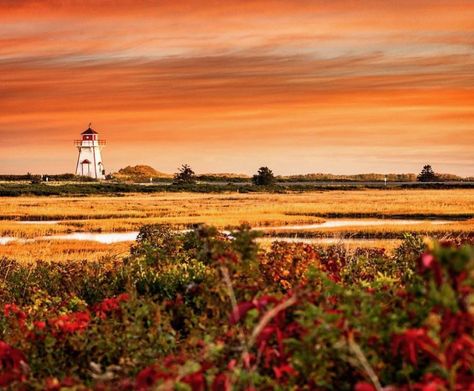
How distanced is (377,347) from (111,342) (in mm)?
2614

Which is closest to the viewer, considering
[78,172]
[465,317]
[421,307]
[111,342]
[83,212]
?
[465,317]

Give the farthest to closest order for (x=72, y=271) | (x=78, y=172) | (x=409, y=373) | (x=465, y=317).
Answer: (x=78, y=172)
(x=72, y=271)
(x=409, y=373)
(x=465, y=317)

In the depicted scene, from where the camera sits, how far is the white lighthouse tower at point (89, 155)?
144000 millimetres

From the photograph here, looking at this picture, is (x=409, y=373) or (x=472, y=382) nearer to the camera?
(x=472, y=382)

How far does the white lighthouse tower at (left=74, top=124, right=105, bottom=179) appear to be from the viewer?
14400 centimetres

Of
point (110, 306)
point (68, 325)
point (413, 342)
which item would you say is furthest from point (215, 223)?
point (413, 342)

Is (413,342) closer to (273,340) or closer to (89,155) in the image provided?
(273,340)

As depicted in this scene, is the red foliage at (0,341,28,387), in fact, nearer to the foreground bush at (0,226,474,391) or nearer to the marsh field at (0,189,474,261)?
the foreground bush at (0,226,474,391)


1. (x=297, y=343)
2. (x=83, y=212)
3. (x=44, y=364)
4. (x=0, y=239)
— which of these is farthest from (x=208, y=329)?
(x=83, y=212)

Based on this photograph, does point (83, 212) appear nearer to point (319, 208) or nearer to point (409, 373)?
point (319, 208)

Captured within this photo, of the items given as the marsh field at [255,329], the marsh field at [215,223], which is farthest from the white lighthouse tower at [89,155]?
the marsh field at [255,329]

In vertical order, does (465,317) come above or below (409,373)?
above

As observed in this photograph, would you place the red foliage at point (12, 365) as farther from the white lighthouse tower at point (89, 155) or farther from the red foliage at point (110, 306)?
the white lighthouse tower at point (89, 155)

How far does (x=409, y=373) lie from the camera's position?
5066mm
